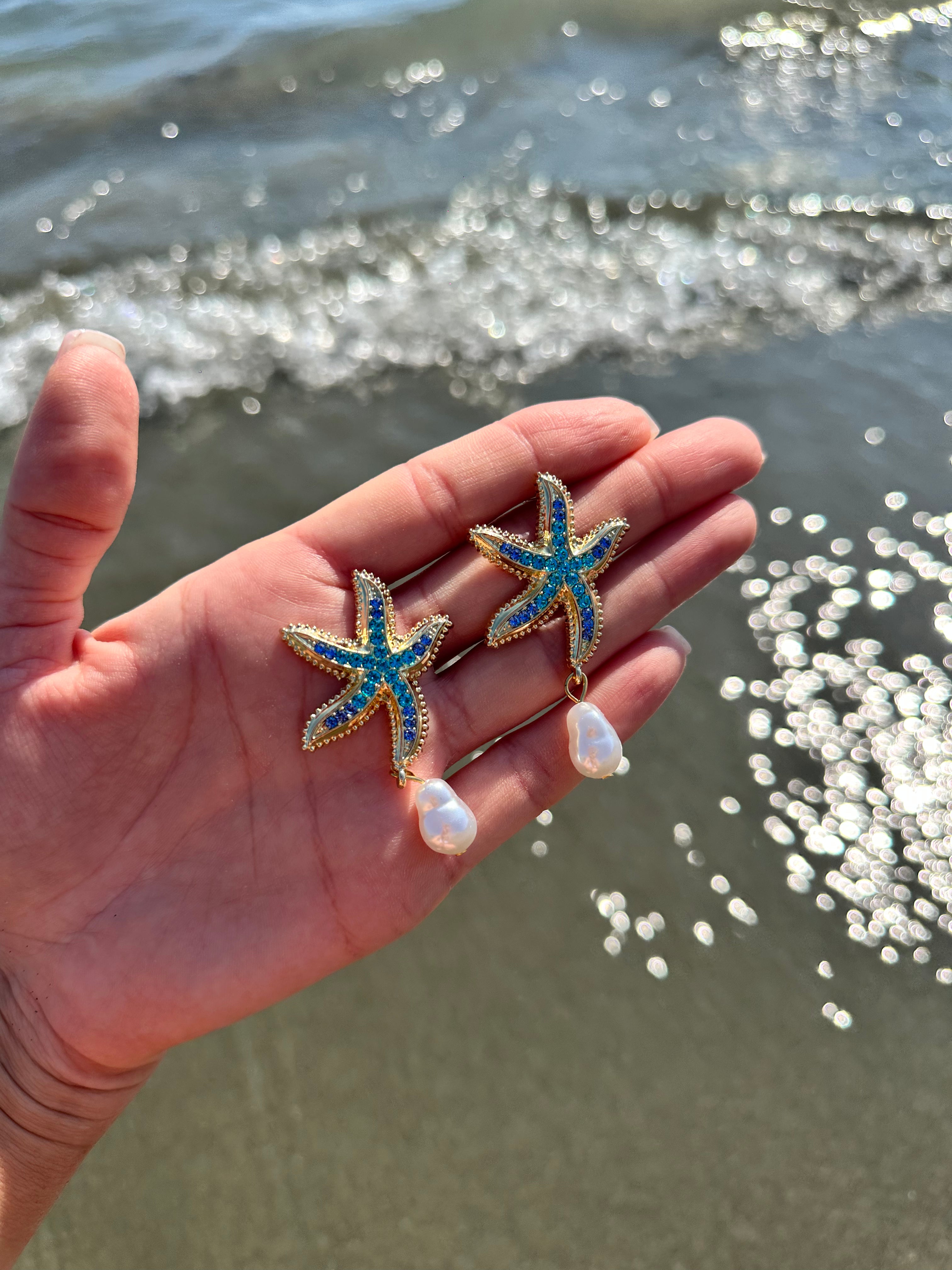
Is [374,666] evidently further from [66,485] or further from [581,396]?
[581,396]

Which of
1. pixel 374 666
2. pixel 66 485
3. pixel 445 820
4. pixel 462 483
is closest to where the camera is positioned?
pixel 66 485

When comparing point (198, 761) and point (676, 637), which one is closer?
point (198, 761)

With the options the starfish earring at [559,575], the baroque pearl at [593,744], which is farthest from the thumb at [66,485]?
the baroque pearl at [593,744]

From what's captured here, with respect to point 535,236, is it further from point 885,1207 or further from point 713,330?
point 885,1207

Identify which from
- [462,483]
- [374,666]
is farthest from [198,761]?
[462,483]

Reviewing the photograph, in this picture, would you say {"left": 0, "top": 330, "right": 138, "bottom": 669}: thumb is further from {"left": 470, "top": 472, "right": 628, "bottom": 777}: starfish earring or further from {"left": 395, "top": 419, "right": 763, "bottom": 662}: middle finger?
{"left": 470, "top": 472, "right": 628, "bottom": 777}: starfish earring

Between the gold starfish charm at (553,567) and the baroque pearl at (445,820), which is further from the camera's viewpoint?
the gold starfish charm at (553,567)

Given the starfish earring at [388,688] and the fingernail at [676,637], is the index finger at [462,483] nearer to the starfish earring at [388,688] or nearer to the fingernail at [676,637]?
the starfish earring at [388,688]
